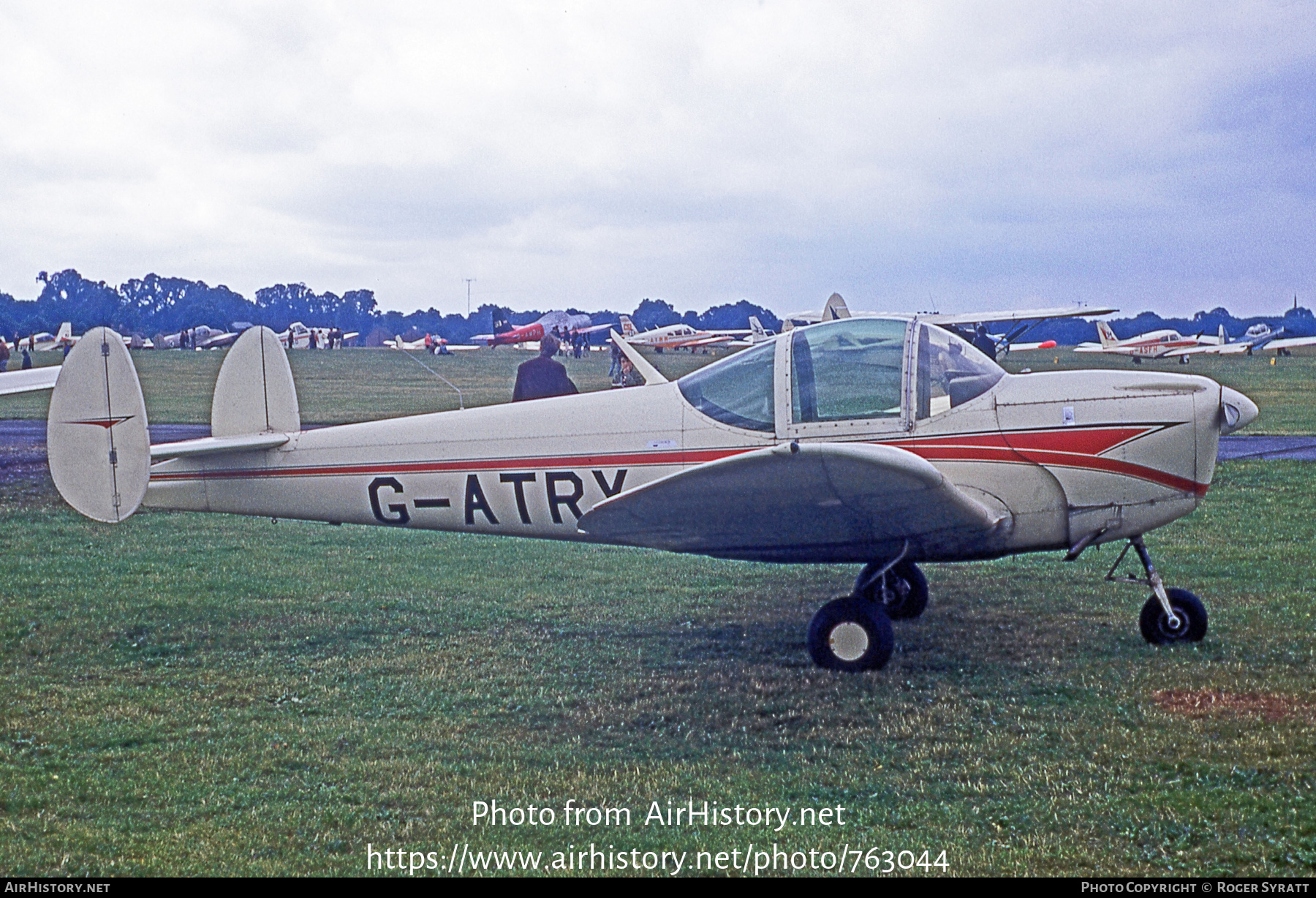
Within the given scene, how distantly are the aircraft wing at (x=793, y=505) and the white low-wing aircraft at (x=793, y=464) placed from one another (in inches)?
0.6

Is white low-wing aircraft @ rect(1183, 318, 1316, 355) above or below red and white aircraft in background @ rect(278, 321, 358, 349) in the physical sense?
below

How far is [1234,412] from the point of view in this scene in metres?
6.08

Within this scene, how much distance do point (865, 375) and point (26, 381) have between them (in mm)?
9240

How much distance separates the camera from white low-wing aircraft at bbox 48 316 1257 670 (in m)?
A: 5.68

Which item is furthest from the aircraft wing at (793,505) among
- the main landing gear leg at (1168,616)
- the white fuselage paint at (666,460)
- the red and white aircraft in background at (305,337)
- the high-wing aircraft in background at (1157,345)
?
the red and white aircraft in background at (305,337)

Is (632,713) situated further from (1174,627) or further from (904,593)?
(1174,627)

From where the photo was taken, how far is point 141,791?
4.44 meters

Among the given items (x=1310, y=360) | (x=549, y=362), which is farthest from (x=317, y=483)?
(x=1310, y=360)

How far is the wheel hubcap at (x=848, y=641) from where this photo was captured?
19.5ft

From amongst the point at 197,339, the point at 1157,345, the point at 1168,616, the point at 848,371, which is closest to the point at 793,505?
the point at 848,371

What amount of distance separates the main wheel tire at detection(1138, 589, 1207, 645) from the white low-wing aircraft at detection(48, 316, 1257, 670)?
0.04ft

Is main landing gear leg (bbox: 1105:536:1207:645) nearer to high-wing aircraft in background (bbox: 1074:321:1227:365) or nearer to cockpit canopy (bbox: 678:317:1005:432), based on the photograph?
cockpit canopy (bbox: 678:317:1005:432)

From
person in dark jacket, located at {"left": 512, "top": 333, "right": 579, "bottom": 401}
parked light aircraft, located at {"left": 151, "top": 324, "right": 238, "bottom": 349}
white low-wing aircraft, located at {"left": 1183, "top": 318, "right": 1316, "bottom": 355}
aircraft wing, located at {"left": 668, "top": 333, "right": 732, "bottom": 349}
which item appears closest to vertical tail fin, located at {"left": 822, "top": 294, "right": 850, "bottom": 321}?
person in dark jacket, located at {"left": 512, "top": 333, "right": 579, "bottom": 401}
